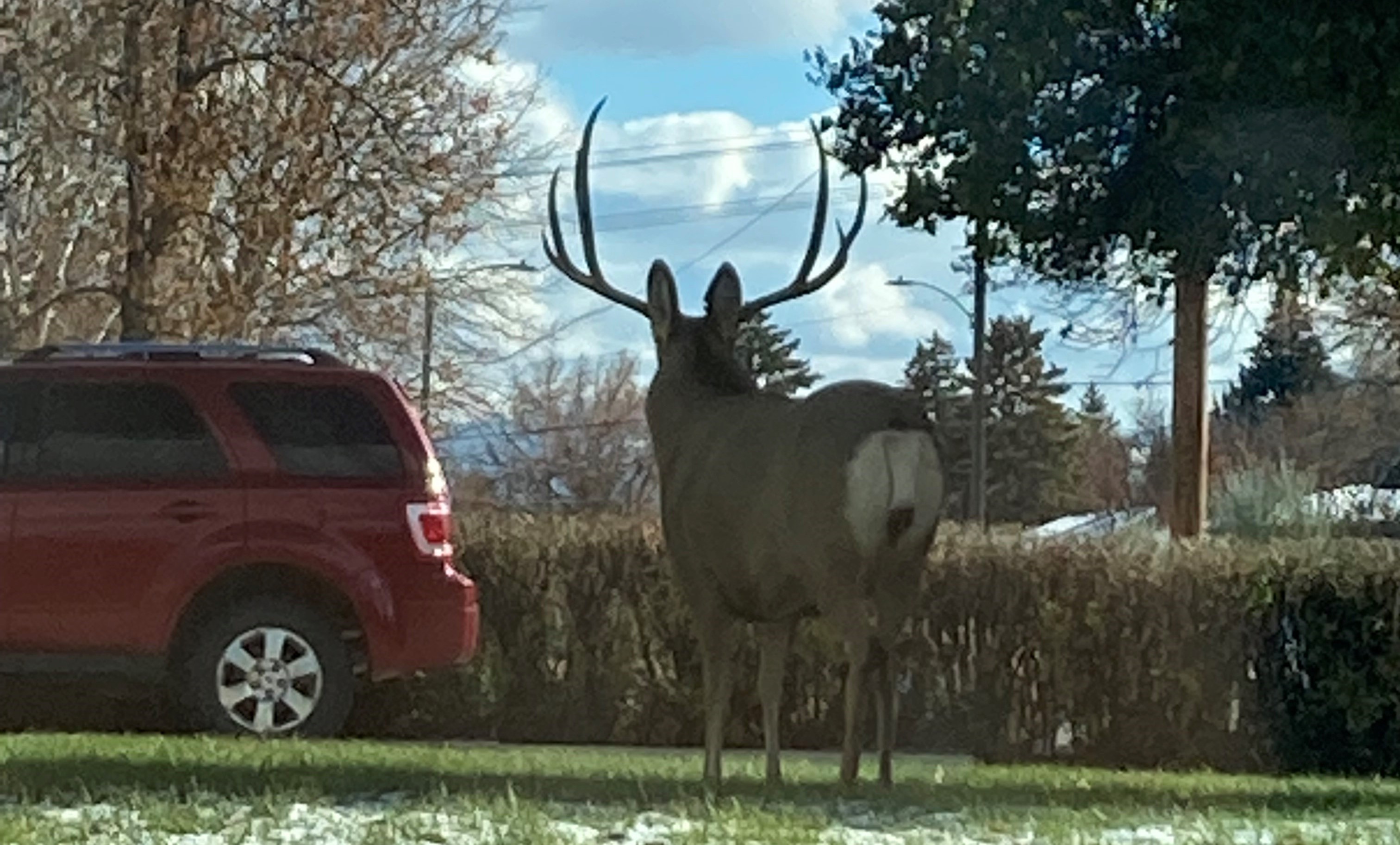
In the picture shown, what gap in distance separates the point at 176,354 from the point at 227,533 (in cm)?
115

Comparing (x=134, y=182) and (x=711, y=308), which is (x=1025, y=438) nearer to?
(x=134, y=182)

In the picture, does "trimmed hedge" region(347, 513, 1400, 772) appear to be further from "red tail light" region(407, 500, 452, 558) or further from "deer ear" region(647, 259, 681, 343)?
"deer ear" region(647, 259, 681, 343)

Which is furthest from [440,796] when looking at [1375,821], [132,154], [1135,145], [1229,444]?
[1229,444]

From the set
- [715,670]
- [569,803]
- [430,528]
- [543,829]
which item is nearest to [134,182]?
[430,528]

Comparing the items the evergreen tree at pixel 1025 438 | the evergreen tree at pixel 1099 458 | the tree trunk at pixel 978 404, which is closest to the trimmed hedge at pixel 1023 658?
the tree trunk at pixel 978 404

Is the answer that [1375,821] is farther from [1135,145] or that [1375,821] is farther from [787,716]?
[787,716]

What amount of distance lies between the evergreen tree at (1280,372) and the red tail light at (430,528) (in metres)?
26.9

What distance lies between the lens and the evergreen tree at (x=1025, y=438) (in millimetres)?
70750

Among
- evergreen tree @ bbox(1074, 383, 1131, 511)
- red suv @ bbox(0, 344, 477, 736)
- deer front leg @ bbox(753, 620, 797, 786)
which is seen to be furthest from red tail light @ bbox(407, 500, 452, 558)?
evergreen tree @ bbox(1074, 383, 1131, 511)

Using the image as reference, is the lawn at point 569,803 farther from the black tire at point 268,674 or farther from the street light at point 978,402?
the street light at point 978,402

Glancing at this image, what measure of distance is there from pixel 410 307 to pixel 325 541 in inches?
507

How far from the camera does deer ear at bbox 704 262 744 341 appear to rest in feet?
38.0

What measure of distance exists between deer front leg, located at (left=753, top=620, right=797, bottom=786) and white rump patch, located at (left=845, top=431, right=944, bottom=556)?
0.84 metres

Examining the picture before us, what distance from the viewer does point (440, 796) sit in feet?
33.2
